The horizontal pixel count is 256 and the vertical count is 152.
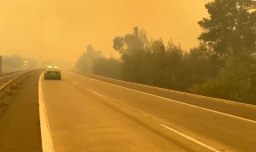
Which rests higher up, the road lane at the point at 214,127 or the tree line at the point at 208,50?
the tree line at the point at 208,50

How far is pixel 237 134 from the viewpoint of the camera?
9.71 metres

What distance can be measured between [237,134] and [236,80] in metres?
17.2

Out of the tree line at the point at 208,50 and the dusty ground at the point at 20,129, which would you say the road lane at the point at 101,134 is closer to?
the dusty ground at the point at 20,129

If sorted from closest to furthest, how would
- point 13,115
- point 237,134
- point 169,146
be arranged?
point 169,146, point 237,134, point 13,115

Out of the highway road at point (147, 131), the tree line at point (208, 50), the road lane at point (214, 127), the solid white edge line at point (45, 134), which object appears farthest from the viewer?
the tree line at point (208, 50)

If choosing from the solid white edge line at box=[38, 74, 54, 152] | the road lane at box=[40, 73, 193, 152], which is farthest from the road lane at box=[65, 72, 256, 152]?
the solid white edge line at box=[38, 74, 54, 152]

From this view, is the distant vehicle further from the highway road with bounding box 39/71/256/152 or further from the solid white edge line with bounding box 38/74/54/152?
the solid white edge line with bounding box 38/74/54/152

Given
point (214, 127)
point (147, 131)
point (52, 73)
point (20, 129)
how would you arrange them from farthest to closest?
point (52, 73), point (214, 127), point (20, 129), point (147, 131)

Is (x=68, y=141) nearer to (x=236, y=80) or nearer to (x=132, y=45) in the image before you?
(x=236, y=80)

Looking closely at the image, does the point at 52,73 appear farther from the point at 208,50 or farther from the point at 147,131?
the point at 147,131

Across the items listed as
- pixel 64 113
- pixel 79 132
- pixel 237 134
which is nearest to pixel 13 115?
pixel 64 113

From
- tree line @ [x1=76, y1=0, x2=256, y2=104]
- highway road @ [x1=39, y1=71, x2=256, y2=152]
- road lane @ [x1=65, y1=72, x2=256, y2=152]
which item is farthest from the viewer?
tree line @ [x1=76, y1=0, x2=256, y2=104]

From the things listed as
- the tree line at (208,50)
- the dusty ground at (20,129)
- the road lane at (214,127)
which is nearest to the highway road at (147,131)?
the road lane at (214,127)

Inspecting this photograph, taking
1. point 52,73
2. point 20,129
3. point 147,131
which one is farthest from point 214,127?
point 52,73
